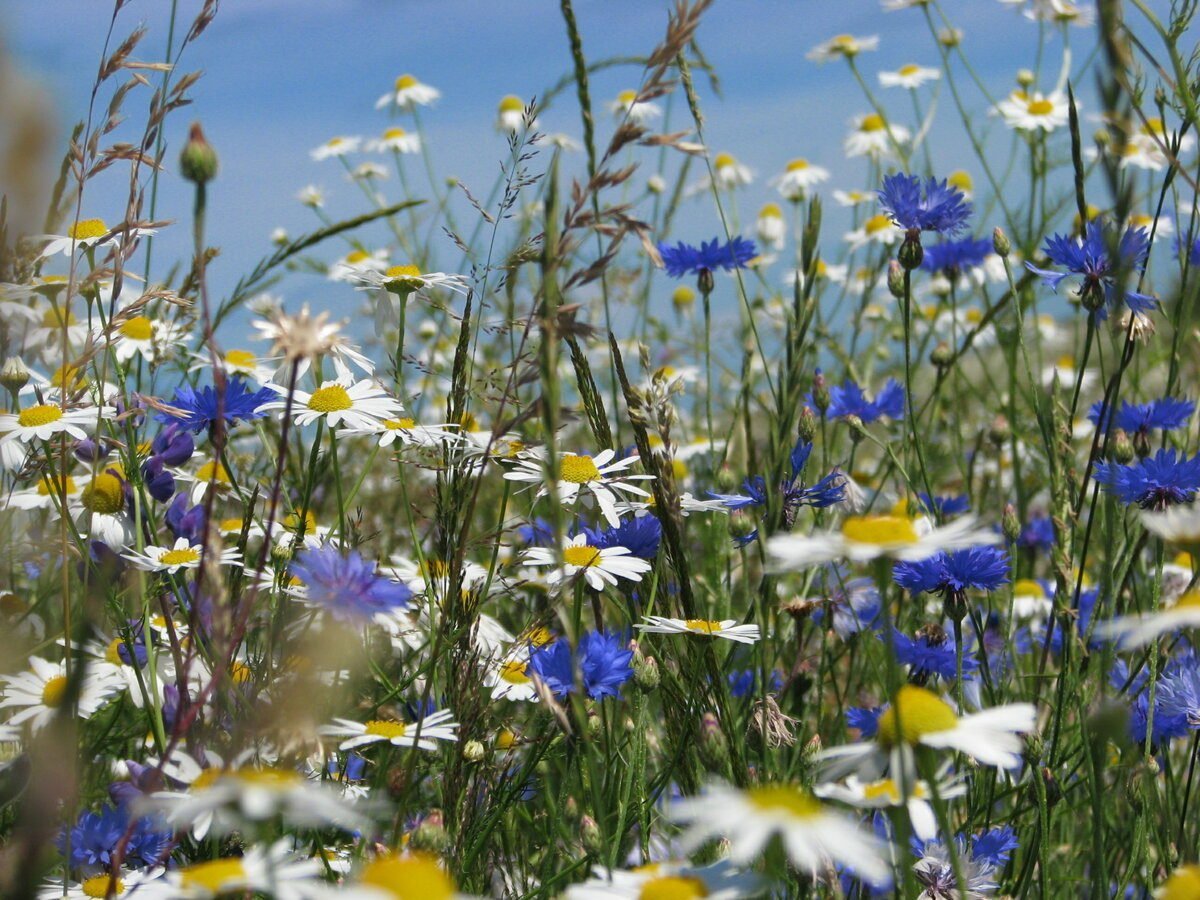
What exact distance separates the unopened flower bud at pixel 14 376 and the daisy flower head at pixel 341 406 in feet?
Answer: 1.11

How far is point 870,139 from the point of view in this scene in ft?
15.2

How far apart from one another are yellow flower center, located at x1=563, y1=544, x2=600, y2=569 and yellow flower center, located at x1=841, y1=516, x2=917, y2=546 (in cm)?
59

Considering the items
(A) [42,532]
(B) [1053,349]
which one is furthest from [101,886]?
(B) [1053,349]

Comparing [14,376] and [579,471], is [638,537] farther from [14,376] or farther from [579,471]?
[14,376]

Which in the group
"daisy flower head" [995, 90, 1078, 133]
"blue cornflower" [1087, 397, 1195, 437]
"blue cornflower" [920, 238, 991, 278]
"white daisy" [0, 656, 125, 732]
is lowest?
"white daisy" [0, 656, 125, 732]

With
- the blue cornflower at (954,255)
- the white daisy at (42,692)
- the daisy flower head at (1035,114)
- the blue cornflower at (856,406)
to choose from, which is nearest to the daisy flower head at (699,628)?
the white daisy at (42,692)

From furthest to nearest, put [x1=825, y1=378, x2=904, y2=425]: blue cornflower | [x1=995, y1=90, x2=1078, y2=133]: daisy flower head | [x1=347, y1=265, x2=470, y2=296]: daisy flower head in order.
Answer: [x1=995, y1=90, x2=1078, y2=133]: daisy flower head
[x1=825, y1=378, x2=904, y2=425]: blue cornflower
[x1=347, y1=265, x2=470, y2=296]: daisy flower head

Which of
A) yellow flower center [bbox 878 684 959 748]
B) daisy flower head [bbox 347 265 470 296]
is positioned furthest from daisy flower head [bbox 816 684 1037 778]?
daisy flower head [bbox 347 265 470 296]

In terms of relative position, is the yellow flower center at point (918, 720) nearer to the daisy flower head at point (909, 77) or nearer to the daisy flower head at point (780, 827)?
the daisy flower head at point (780, 827)

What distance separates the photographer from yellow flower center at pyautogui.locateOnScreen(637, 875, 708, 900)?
0.72 meters

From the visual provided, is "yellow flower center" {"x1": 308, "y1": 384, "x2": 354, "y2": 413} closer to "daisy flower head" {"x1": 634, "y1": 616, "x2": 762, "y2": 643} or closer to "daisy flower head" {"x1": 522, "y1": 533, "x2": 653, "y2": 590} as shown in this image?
"daisy flower head" {"x1": 522, "y1": 533, "x2": 653, "y2": 590}

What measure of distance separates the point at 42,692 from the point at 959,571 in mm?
1118

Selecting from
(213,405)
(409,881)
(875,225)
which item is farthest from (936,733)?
(875,225)

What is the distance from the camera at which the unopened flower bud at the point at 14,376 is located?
5.05 feet
